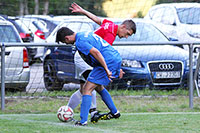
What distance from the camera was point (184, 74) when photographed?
10.5 metres

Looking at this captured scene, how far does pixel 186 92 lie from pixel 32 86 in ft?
10.1

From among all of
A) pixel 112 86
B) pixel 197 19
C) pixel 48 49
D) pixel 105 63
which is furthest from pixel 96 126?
pixel 197 19

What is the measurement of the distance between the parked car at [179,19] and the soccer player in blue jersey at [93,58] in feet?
21.4

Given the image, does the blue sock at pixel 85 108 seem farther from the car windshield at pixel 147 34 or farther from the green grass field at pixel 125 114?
the car windshield at pixel 147 34

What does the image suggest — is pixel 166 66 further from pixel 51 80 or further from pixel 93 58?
pixel 93 58

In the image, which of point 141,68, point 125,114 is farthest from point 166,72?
point 125,114

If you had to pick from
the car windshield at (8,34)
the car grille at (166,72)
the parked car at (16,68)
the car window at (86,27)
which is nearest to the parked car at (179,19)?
the car window at (86,27)

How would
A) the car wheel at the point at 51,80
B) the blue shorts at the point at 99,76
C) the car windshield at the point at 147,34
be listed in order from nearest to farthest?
the blue shorts at the point at 99,76 < the car wheel at the point at 51,80 < the car windshield at the point at 147,34

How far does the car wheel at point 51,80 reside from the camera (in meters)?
10.1

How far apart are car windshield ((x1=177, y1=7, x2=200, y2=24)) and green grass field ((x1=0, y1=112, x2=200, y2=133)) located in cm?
599

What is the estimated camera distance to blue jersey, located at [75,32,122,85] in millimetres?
6527

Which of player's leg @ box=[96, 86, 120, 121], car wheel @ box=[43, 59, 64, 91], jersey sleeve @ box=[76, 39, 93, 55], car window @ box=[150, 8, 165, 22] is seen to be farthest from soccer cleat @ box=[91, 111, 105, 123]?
car window @ box=[150, 8, 165, 22]

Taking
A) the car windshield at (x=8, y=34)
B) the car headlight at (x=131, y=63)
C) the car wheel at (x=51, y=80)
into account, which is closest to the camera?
the car wheel at (x=51, y=80)

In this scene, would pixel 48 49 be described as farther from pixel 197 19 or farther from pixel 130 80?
pixel 197 19
